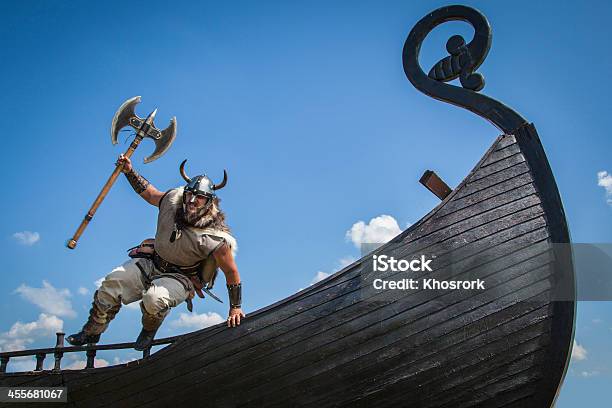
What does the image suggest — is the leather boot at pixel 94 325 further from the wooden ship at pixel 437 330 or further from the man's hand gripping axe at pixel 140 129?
the man's hand gripping axe at pixel 140 129

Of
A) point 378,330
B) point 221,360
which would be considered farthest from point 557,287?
point 221,360

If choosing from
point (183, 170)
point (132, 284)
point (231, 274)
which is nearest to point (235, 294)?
point (231, 274)

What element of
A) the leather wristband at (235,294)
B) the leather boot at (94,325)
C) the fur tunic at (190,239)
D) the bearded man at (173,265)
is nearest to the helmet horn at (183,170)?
the bearded man at (173,265)

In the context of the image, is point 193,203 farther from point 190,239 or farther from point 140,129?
point 140,129

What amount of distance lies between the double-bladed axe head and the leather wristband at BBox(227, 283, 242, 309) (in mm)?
1479

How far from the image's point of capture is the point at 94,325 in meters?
4.50

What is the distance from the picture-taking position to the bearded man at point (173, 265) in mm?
4207

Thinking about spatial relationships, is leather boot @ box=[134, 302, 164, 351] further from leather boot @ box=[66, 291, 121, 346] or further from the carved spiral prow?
the carved spiral prow

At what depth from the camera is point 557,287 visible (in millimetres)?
3604

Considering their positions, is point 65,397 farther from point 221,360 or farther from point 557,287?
point 557,287

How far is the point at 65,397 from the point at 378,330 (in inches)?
87.8

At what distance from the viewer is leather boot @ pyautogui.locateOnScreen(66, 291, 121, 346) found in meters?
4.46

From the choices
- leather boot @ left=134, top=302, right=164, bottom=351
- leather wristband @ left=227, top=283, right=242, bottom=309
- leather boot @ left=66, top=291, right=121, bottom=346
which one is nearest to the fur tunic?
leather wristband @ left=227, top=283, right=242, bottom=309

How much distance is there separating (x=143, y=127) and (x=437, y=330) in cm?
286
